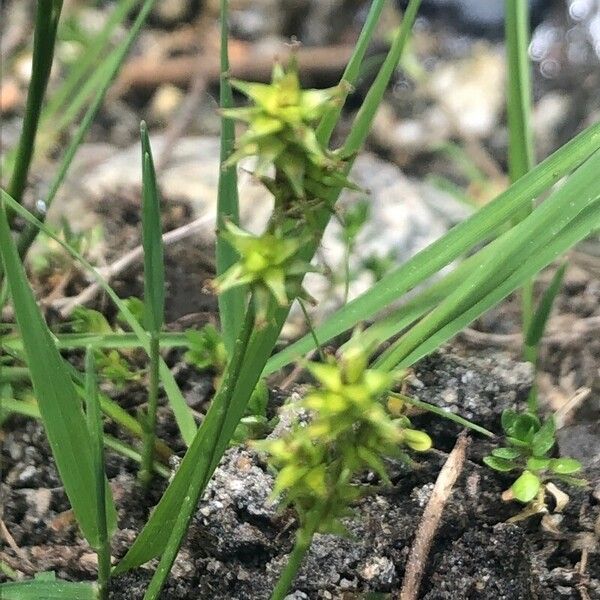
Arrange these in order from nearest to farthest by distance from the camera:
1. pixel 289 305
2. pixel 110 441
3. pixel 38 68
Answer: pixel 289 305
pixel 38 68
pixel 110 441

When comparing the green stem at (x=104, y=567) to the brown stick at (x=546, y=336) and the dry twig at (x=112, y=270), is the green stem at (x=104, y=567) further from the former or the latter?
the brown stick at (x=546, y=336)

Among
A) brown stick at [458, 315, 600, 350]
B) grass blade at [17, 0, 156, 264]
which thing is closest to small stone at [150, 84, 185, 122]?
grass blade at [17, 0, 156, 264]

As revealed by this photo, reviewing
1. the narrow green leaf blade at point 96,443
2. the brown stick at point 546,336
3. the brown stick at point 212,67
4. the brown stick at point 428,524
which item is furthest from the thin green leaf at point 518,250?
the brown stick at point 212,67

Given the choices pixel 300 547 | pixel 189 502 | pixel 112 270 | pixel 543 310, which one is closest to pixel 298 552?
pixel 300 547

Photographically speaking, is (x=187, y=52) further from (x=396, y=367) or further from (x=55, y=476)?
(x=396, y=367)

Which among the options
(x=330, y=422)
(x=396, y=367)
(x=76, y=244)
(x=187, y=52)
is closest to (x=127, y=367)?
(x=76, y=244)

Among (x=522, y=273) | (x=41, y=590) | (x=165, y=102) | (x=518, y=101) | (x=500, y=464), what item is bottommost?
(x=41, y=590)

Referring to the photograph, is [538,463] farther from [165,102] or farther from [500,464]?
[165,102]
